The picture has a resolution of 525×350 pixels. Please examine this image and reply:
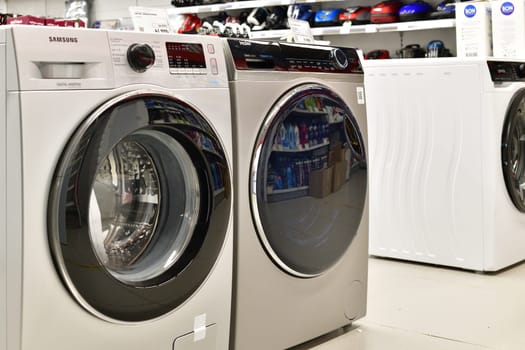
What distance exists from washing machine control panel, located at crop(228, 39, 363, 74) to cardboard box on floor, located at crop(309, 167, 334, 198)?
0.34 m

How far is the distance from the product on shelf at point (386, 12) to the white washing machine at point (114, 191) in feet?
12.6

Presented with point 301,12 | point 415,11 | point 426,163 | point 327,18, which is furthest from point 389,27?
point 426,163

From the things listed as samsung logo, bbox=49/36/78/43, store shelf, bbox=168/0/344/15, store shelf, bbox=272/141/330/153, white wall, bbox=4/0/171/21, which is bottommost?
store shelf, bbox=272/141/330/153

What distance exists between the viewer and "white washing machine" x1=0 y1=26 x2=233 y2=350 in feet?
5.17

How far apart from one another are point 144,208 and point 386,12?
13.5 feet

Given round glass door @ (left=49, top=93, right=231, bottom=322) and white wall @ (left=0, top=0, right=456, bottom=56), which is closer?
round glass door @ (left=49, top=93, right=231, bottom=322)

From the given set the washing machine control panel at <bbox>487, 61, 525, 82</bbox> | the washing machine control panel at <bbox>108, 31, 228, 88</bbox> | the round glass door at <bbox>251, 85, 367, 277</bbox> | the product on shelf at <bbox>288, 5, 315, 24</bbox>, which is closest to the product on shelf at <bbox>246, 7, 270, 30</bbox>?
the product on shelf at <bbox>288, 5, 315, 24</bbox>

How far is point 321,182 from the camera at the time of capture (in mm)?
2334

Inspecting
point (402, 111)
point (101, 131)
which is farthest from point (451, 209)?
point (101, 131)

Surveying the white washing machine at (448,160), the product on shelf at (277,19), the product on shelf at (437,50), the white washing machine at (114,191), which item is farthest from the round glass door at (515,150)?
the product on shelf at (277,19)

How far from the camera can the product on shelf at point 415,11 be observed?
5.48m

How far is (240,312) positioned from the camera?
2113mm

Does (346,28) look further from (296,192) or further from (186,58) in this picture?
(186,58)

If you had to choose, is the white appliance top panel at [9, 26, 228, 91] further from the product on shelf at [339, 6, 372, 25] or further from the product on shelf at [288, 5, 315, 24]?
the product on shelf at [288, 5, 315, 24]
